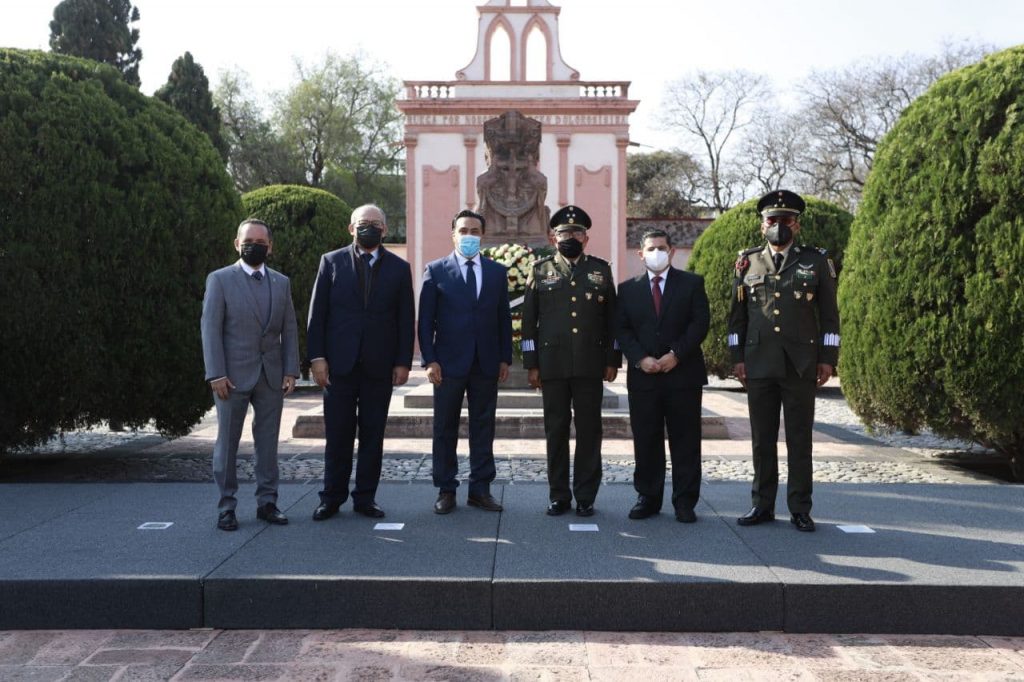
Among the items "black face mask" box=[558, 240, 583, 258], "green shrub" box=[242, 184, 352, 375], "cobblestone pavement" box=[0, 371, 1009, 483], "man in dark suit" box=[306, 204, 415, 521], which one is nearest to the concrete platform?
"man in dark suit" box=[306, 204, 415, 521]

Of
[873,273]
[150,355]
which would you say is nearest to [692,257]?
[873,273]

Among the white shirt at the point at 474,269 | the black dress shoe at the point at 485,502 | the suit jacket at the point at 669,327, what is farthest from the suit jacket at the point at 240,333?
the suit jacket at the point at 669,327

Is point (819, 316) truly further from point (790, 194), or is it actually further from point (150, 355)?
point (150, 355)

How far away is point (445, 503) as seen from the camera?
5664 millimetres

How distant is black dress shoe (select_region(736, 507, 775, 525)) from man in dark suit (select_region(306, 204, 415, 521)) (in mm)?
2202

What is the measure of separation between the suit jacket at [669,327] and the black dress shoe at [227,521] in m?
2.49

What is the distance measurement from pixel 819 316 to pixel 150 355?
211 inches

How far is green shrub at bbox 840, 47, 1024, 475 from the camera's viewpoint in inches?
276

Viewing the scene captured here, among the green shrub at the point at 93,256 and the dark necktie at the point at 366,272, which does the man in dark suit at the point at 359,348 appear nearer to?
the dark necktie at the point at 366,272

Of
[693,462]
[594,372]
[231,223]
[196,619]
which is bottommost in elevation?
[196,619]

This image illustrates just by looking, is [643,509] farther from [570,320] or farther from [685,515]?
[570,320]

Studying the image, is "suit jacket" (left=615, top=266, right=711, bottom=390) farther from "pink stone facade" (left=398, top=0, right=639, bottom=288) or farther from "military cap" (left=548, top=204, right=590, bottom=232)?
"pink stone facade" (left=398, top=0, right=639, bottom=288)

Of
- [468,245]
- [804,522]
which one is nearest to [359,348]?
[468,245]

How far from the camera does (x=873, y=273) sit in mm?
7828
